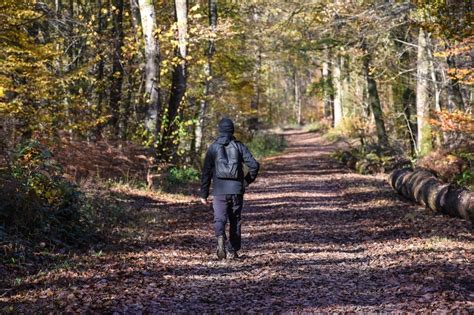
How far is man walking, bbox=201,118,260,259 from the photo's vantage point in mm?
9023

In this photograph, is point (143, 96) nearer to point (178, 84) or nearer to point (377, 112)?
point (178, 84)

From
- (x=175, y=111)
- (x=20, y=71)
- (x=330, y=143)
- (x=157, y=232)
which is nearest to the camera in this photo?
(x=157, y=232)

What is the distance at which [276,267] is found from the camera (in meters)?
8.80

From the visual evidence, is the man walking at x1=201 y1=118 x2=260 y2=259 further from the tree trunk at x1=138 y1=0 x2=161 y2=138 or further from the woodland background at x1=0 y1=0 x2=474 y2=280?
the tree trunk at x1=138 y1=0 x2=161 y2=138

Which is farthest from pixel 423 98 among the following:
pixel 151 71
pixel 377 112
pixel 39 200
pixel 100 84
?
pixel 39 200

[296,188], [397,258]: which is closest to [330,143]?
[296,188]

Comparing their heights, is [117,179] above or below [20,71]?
below

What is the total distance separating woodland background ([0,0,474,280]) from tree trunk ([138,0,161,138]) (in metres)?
0.04

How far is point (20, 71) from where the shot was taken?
1559 centimetres

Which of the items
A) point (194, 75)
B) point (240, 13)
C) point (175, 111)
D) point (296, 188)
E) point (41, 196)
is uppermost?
point (240, 13)

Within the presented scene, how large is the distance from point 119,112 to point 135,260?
13081 millimetres

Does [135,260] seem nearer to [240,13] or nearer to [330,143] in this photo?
[240,13]

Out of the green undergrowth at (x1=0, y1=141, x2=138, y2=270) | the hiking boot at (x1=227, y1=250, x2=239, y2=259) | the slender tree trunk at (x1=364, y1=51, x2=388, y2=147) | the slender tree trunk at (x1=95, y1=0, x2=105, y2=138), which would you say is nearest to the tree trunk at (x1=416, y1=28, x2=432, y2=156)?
the slender tree trunk at (x1=364, y1=51, x2=388, y2=147)

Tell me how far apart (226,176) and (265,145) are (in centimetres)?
3044
